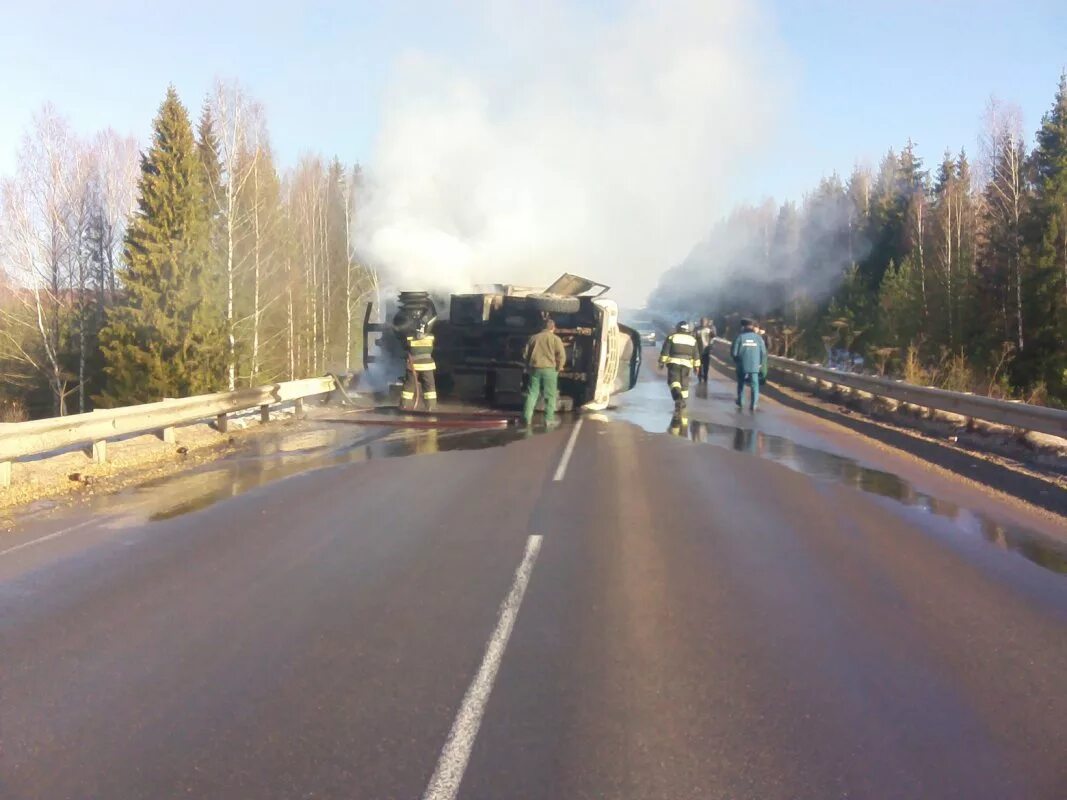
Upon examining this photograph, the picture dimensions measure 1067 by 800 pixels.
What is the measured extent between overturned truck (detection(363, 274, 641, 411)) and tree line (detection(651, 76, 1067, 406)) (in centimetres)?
852

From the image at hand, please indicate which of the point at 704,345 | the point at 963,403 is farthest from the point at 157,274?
the point at 963,403

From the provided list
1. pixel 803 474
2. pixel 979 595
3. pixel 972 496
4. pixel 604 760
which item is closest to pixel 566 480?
pixel 803 474

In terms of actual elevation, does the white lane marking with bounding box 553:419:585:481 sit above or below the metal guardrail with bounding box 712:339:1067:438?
below

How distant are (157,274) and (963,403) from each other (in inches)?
1093

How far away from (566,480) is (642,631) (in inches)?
202

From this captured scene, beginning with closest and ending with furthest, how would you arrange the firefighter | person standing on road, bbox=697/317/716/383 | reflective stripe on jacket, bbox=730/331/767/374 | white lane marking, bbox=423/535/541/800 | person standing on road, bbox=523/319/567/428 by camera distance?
white lane marking, bbox=423/535/541/800, the firefighter, person standing on road, bbox=523/319/567/428, reflective stripe on jacket, bbox=730/331/767/374, person standing on road, bbox=697/317/716/383

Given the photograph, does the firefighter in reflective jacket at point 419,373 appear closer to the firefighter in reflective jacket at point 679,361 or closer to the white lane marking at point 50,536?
the firefighter in reflective jacket at point 679,361

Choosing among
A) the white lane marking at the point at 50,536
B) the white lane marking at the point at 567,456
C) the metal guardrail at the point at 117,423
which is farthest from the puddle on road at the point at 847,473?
the white lane marking at the point at 50,536

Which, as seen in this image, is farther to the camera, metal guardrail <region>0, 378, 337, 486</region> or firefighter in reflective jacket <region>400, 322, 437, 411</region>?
firefighter in reflective jacket <region>400, 322, 437, 411</region>

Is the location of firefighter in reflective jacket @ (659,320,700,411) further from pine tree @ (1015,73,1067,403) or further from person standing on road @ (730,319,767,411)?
pine tree @ (1015,73,1067,403)

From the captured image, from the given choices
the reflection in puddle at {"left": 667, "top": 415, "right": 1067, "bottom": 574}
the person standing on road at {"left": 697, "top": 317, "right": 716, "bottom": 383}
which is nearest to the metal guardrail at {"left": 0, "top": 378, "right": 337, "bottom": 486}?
Result: the reflection in puddle at {"left": 667, "top": 415, "right": 1067, "bottom": 574}

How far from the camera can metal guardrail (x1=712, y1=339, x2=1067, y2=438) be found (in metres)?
11.8

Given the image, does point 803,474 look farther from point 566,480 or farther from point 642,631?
point 642,631

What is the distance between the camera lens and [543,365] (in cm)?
1596
